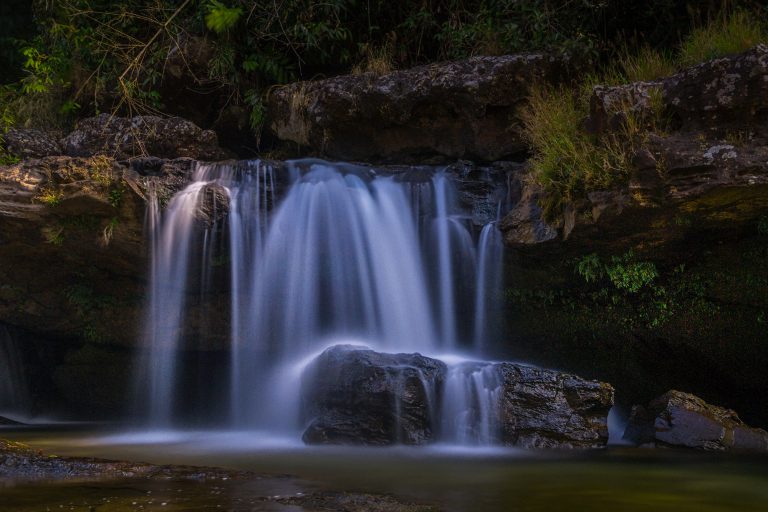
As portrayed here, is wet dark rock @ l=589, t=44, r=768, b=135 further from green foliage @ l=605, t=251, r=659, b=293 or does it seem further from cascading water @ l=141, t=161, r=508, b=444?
cascading water @ l=141, t=161, r=508, b=444

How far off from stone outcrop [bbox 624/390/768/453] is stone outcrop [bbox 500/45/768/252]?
5.29 ft

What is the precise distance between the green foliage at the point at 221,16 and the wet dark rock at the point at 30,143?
2.82m

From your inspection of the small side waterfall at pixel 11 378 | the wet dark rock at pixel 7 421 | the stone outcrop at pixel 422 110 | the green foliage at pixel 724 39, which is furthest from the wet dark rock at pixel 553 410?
the small side waterfall at pixel 11 378

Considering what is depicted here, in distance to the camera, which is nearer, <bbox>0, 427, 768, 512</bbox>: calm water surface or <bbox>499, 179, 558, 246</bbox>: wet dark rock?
<bbox>0, 427, 768, 512</bbox>: calm water surface

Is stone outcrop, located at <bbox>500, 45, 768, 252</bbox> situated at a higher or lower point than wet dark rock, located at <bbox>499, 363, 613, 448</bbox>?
higher

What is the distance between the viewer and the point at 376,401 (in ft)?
20.3

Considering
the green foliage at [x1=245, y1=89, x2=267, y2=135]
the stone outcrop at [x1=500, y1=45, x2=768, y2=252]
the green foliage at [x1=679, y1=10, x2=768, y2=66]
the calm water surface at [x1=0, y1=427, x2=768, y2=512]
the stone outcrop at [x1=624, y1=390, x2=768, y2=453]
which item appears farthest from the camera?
the green foliage at [x1=245, y1=89, x2=267, y2=135]

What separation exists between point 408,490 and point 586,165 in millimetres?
3813

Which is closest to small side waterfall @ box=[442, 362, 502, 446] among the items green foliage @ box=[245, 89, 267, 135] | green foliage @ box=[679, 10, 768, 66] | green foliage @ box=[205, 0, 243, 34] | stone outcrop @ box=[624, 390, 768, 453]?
stone outcrop @ box=[624, 390, 768, 453]

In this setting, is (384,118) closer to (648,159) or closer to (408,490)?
(648,159)

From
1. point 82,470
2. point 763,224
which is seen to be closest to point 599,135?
point 763,224

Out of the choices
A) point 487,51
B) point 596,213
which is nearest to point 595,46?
point 487,51

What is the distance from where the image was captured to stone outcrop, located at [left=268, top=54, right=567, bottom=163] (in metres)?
8.61

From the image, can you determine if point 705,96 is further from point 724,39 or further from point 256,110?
point 256,110
